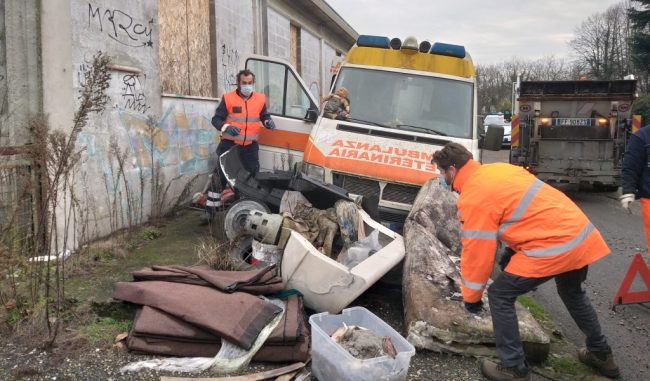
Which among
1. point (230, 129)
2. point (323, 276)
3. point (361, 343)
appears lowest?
point (361, 343)

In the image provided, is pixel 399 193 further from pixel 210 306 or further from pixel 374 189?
pixel 210 306

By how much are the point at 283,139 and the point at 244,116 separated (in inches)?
26.0

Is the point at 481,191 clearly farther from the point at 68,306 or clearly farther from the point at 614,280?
the point at 614,280

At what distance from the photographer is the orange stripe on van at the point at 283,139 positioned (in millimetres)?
7258

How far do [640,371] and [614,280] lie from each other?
2372mm

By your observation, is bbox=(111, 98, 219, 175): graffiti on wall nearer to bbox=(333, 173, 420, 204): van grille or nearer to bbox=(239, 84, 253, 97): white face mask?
bbox=(239, 84, 253, 97): white face mask

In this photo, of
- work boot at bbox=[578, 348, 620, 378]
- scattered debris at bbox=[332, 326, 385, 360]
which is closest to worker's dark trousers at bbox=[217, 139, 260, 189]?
scattered debris at bbox=[332, 326, 385, 360]

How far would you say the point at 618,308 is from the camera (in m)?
5.20

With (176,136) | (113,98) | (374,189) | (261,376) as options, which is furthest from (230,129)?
(261,376)

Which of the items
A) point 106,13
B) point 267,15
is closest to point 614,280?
point 106,13

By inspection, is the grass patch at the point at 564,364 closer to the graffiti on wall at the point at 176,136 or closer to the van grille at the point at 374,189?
the van grille at the point at 374,189

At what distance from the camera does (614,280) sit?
6.05 m

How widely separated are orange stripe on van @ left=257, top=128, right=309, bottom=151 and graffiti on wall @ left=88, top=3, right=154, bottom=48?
6.18 ft

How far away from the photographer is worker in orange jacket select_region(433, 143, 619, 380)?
10.8 ft
